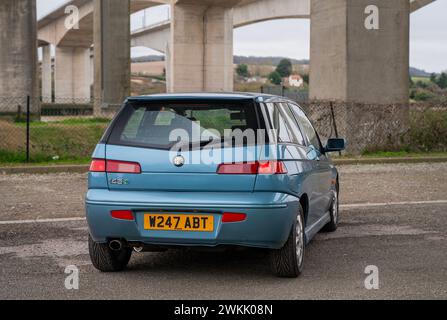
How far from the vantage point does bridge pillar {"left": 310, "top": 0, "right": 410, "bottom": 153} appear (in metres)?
18.8

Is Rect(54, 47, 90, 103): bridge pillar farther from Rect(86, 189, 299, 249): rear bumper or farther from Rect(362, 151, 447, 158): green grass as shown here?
Rect(86, 189, 299, 249): rear bumper

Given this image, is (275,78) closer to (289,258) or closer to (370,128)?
(370,128)

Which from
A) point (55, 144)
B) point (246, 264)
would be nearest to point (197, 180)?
point (246, 264)

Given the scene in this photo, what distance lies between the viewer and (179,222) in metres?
5.90

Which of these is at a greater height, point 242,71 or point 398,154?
point 242,71

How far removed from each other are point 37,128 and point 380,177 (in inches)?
433

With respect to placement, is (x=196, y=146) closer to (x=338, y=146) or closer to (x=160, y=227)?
(x=160, y=227)

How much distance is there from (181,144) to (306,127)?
2.02m

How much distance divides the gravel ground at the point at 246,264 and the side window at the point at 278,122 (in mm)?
1184

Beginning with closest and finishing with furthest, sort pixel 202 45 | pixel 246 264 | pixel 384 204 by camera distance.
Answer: pixel 246 264, pixel 384 204, pixel 202 45

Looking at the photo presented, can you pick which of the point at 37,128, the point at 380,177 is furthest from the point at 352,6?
the point at 37,128

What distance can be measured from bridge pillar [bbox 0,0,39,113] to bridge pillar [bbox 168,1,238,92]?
16.8 metres

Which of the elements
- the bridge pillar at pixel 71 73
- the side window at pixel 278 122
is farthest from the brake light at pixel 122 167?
the bridge pillar at pixel 71 73

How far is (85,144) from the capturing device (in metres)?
19.9
